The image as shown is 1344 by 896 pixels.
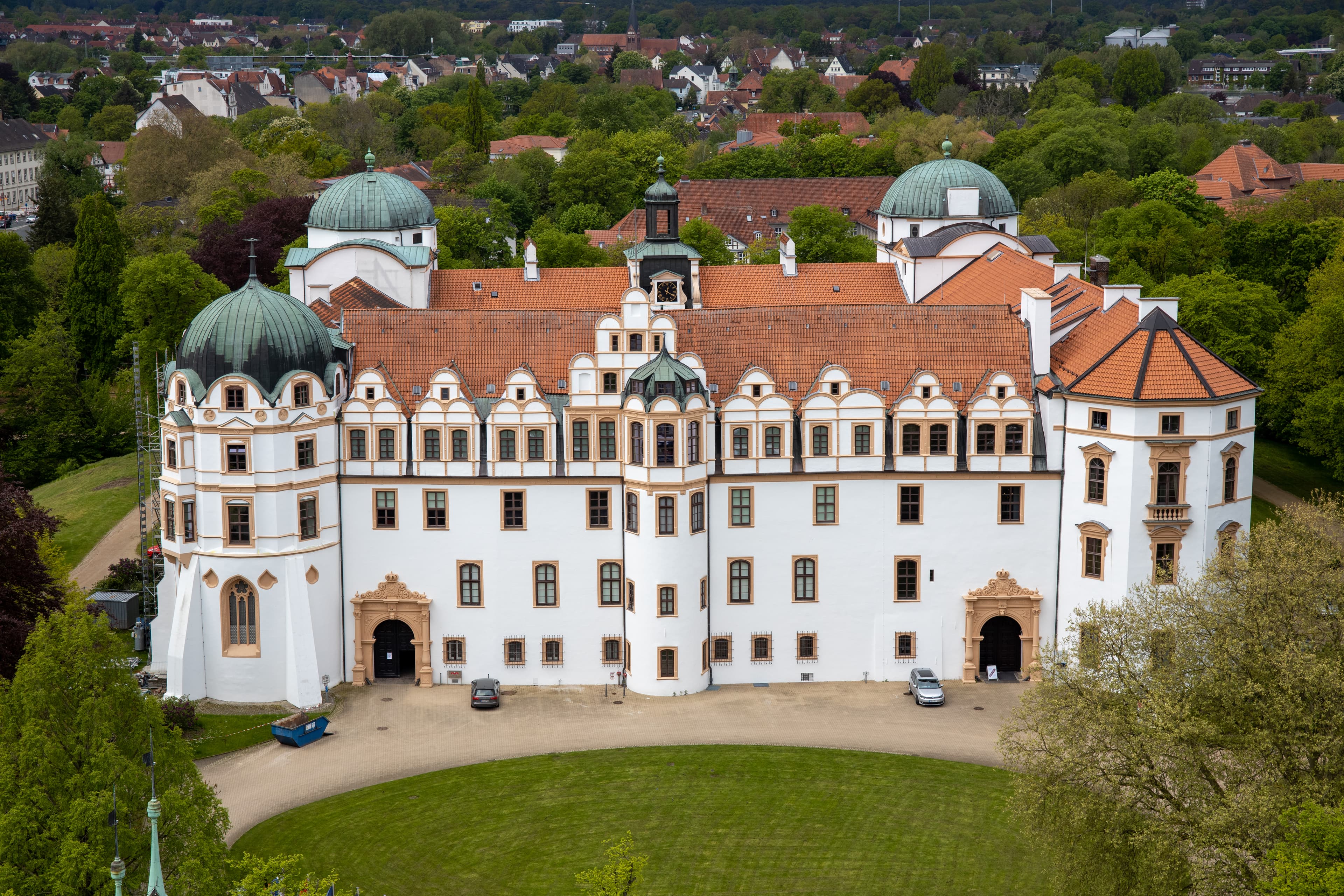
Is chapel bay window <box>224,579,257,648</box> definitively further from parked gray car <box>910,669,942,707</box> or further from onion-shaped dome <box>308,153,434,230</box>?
onion-shaped dome <box>308,153,434,230</box>

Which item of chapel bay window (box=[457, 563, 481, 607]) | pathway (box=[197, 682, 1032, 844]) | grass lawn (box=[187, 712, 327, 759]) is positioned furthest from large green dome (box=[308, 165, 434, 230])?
grass lawn (box=[187, 712, 327, 759])

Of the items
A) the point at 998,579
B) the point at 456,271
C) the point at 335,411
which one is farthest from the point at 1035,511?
the point at 456,271

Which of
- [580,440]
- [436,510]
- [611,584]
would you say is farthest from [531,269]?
[611,584]

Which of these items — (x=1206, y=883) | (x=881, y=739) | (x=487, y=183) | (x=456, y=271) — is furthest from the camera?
(x=487, y=183)

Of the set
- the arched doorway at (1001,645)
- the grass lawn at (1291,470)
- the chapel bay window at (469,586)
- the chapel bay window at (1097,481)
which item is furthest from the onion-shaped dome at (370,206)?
the grass lawn at (1291,470)

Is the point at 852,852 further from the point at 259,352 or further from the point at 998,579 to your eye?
the point at 259,352

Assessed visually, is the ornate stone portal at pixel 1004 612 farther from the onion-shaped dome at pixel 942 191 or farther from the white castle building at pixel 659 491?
the onion-shaped dome at pixel 942 191

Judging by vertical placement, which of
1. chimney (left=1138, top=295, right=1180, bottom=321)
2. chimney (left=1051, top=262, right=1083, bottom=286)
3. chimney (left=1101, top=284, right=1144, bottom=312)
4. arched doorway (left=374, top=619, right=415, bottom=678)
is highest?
chimney (left=1051, top=262, right=1083, bottom=286)
